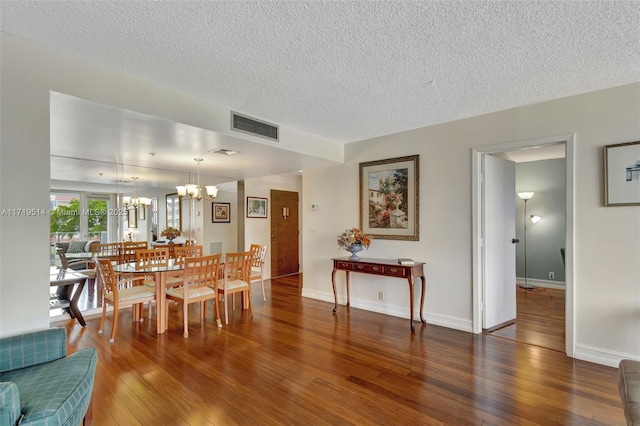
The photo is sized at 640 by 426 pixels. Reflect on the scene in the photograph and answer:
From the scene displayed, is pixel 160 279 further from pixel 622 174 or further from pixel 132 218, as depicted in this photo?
pixel 622 174

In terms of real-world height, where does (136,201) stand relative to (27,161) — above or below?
below

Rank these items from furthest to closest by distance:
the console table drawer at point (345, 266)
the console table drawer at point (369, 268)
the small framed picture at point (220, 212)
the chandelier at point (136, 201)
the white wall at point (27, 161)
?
the small framed picture at point (220, 212) → the chandelier at point (136, 201) → the console table drawer at point (345, 266) → the console table drawer at point (369, 268) → the white wall at point (27, 161)

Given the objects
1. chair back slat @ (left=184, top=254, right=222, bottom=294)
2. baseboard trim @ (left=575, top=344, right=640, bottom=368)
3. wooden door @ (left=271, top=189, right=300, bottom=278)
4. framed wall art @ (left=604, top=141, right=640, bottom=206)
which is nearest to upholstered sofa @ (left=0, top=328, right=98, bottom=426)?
chair back slat @ (left=184, top=254, right=222, bottom=294)

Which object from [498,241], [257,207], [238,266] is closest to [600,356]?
[498,241]

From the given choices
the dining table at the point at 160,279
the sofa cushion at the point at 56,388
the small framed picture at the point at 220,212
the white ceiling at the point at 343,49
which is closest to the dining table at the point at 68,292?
the dining table at the point at 160,279

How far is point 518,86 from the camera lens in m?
2.68

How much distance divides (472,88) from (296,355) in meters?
2.95

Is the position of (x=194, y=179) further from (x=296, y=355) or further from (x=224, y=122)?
(x=296, y=355)

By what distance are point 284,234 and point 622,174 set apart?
5.83 meters

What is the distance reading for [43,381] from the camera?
62.6 inches

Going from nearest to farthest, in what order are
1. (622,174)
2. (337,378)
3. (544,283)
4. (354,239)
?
(337,378)
(622,174)
(354,239)
(544,283)

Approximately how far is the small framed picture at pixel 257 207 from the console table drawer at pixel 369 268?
3.21 metres

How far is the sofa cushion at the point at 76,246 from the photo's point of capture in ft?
11.5

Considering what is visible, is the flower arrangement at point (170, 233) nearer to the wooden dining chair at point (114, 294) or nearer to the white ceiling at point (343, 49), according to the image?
the wooden dining chair at point (114, 294)
